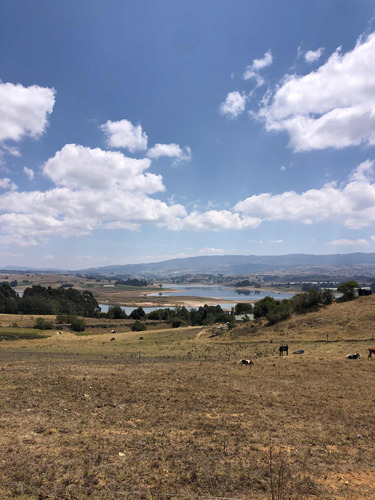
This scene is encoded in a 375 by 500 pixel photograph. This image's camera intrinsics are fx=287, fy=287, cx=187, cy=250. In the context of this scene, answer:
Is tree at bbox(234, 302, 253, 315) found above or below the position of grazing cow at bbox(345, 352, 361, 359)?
below

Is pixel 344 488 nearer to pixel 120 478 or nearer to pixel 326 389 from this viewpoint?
pixel 120 478

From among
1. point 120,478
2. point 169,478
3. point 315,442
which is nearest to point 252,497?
point 169,478

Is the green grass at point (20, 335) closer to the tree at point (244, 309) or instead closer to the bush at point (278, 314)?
the bush at point (278, 314)

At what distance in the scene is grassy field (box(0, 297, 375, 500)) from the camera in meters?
6.45

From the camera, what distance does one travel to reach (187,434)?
30.4ft

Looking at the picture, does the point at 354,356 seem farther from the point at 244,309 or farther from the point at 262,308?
the point at 244,309

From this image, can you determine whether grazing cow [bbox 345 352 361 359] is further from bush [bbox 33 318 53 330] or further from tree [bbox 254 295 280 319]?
bush [bbox 33 318 53 330]

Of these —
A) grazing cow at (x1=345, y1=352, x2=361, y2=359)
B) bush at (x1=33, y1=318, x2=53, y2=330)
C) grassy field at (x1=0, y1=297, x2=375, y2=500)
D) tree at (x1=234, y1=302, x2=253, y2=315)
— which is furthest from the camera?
tree at (x1=234, y1=302, x2=253, y2=315)

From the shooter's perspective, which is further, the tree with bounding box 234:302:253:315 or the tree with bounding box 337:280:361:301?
the tree with bounding box 234:302:253:315

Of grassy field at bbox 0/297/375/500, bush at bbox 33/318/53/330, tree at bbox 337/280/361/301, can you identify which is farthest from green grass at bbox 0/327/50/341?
tree at bbox 337/280/361/301

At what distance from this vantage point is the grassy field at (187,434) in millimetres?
6445

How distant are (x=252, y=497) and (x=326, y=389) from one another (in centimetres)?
1025

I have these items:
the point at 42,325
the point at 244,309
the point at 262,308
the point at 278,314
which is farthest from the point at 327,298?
the point at 42,325

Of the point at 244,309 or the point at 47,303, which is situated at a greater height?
the point at 47,303
